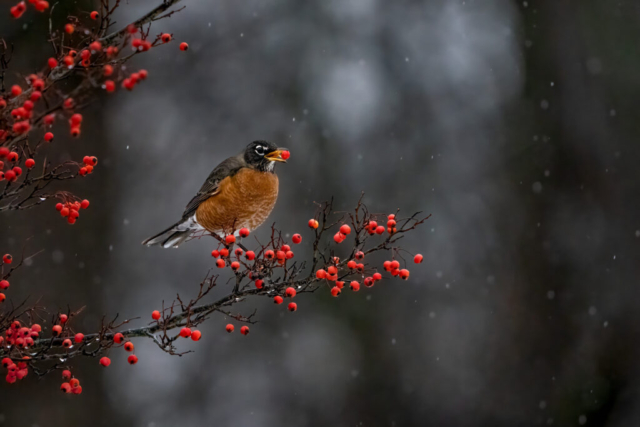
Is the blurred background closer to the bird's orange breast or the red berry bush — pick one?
the bird's orange breast

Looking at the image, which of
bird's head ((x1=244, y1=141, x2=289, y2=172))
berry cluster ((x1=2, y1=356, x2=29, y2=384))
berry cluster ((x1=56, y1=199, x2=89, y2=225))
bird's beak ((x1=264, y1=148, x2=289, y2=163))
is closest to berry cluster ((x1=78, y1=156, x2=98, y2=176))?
berry cluster ((x1=56, y1=199, x2=89, y2=225))

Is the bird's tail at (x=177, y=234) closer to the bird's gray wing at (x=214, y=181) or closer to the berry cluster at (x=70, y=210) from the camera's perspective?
the bird's gray wing at (x=214, y=181)

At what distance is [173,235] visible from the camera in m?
4.80

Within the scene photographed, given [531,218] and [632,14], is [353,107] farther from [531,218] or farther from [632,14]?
[632,14]

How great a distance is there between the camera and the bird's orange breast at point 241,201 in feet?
14.0

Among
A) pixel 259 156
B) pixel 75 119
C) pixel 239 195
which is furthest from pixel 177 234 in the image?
pixel 75 119

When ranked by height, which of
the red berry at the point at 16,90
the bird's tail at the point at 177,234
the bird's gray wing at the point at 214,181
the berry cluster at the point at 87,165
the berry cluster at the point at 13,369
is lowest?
the bird's tail at the point at 177,234

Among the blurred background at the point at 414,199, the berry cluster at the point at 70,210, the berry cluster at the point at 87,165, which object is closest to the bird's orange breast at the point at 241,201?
the berry cluster at the point at 70,210

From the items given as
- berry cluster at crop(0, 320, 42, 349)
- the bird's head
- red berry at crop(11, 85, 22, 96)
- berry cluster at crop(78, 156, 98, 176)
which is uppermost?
red berry at crop(11, 85, 22, 96)

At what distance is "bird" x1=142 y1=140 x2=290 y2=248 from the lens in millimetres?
4273

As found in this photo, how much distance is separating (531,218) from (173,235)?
8.27 m

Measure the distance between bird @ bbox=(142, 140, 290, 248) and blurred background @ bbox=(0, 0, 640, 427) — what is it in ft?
15.5

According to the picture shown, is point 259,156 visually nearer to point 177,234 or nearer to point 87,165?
point 177,234

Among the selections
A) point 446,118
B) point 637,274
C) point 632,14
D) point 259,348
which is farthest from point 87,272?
point 632,14
